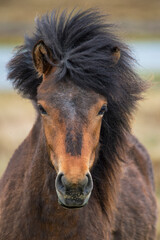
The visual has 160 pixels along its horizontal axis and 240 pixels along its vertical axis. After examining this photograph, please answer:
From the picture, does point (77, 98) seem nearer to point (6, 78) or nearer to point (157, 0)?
point (6, 78)

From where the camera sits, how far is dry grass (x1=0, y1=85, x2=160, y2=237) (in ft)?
35.2

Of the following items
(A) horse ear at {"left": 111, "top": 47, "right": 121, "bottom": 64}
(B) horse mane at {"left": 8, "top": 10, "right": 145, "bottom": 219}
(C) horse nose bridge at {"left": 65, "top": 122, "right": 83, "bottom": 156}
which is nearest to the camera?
(C) horse nose bridge at {"left": 65, "top": 122, "right": 83, "bottom": 156}

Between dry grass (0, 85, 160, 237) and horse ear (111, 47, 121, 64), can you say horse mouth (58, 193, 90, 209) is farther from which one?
dry grass (0, 85, 160, 237)

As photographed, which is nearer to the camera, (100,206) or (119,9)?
(100,206)

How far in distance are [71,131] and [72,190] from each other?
439mm

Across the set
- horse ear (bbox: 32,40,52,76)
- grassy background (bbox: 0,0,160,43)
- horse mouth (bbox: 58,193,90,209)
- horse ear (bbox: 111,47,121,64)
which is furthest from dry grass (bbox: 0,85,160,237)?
grassy background (bbox: 0,0,160,43)

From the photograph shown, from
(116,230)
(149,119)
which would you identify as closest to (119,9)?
(149,119)

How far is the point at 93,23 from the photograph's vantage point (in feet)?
14.2

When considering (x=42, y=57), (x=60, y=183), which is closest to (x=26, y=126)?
(x=42, y=57)

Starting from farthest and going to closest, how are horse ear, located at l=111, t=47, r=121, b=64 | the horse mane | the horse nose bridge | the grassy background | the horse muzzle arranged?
the grassy background → horse ear, located at l=111, t=47, r=121, b=64 → the horse mane → the horse nose bridge → the horse muzzle

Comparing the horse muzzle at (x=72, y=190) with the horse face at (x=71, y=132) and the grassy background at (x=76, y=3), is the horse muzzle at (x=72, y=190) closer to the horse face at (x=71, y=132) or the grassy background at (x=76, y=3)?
the horse face at (x=71, y=132)

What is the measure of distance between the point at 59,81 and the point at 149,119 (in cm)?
1018

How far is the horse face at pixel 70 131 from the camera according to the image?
3.47 m

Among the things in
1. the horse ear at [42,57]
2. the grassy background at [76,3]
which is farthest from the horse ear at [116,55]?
the grassy background at [76,3]
